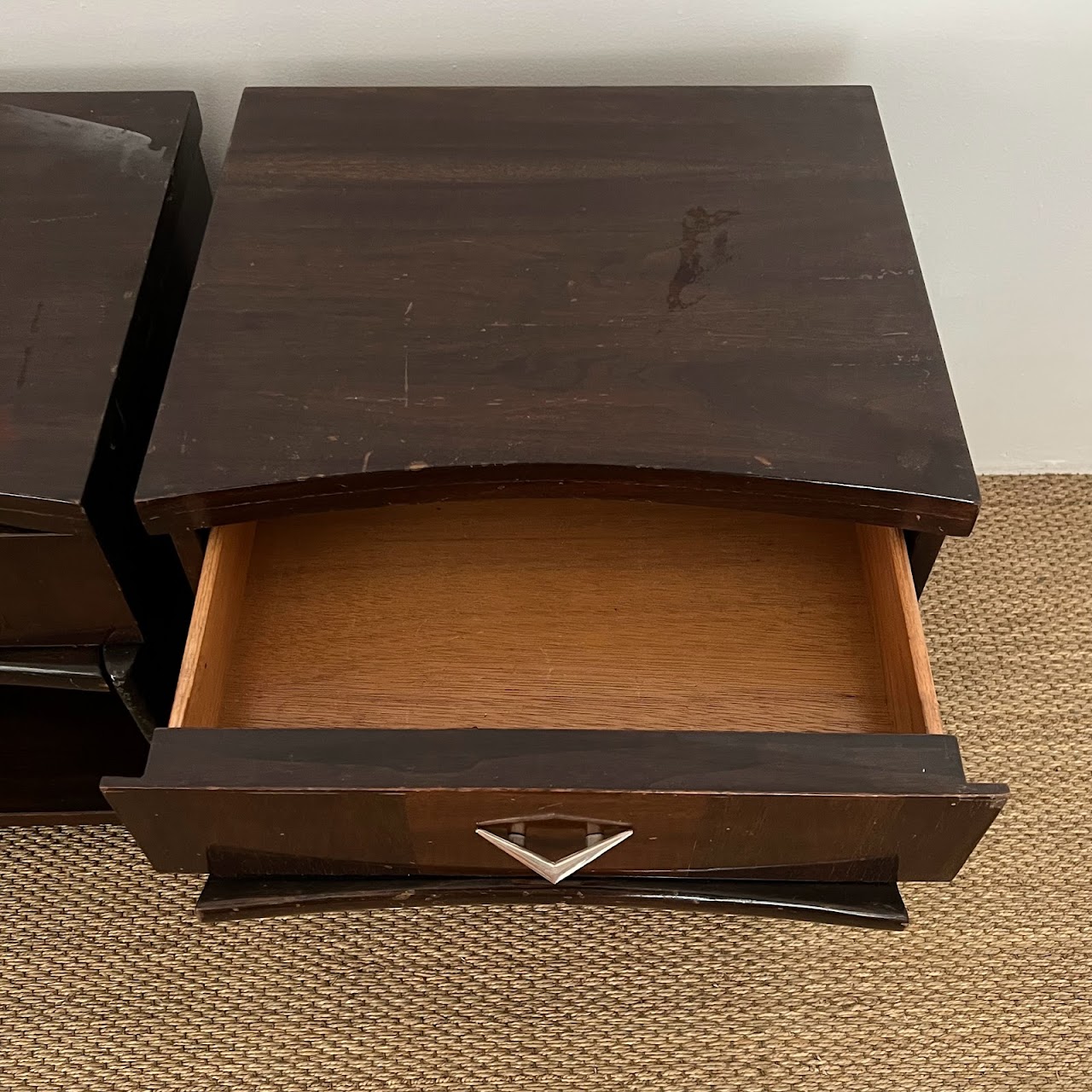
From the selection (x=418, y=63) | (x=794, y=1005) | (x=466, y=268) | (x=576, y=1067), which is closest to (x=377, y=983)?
(x=576, y=1067)

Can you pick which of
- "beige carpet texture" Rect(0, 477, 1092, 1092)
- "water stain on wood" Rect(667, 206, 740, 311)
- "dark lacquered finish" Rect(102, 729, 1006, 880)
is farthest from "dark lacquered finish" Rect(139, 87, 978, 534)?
"beige carpet texture" Rect(0, 477, 1092, 1092)

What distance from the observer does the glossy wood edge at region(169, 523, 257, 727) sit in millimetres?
653

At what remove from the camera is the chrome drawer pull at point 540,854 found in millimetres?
596

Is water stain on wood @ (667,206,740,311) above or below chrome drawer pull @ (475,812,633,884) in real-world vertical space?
above

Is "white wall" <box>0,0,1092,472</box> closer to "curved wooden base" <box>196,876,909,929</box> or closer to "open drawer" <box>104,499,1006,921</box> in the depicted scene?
"open drawer" <box>104,499,1006,921</box>

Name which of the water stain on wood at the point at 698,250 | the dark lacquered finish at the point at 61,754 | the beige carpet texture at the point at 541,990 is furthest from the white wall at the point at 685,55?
the beige carpet texture at the point at 541,990

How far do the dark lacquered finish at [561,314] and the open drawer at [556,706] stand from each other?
3.8 inches

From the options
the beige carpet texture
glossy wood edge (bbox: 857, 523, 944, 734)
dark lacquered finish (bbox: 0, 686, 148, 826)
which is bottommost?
the beige carpet texture

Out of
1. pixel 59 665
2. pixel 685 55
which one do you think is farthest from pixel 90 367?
pixel 685 55

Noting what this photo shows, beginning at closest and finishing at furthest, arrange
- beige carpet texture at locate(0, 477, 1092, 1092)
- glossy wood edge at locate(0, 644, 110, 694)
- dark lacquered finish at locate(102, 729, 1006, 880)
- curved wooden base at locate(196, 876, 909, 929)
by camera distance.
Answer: dark lacquered finish at locate(102, 729, 1006, 880), curved wooden base at locate(196, 876, 909, 929), glossy wood edge at locate(0, 644, 110, 694), beige carpet texture at locate(0, 477, 1092, 1092)

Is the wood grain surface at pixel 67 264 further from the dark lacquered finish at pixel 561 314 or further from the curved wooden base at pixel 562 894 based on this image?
the curved wooden base at pixel 562 894

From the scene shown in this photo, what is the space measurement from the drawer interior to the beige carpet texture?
0.99 feet

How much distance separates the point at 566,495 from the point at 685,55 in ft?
1.33

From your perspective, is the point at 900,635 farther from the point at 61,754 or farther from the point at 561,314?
the point at 61,754
